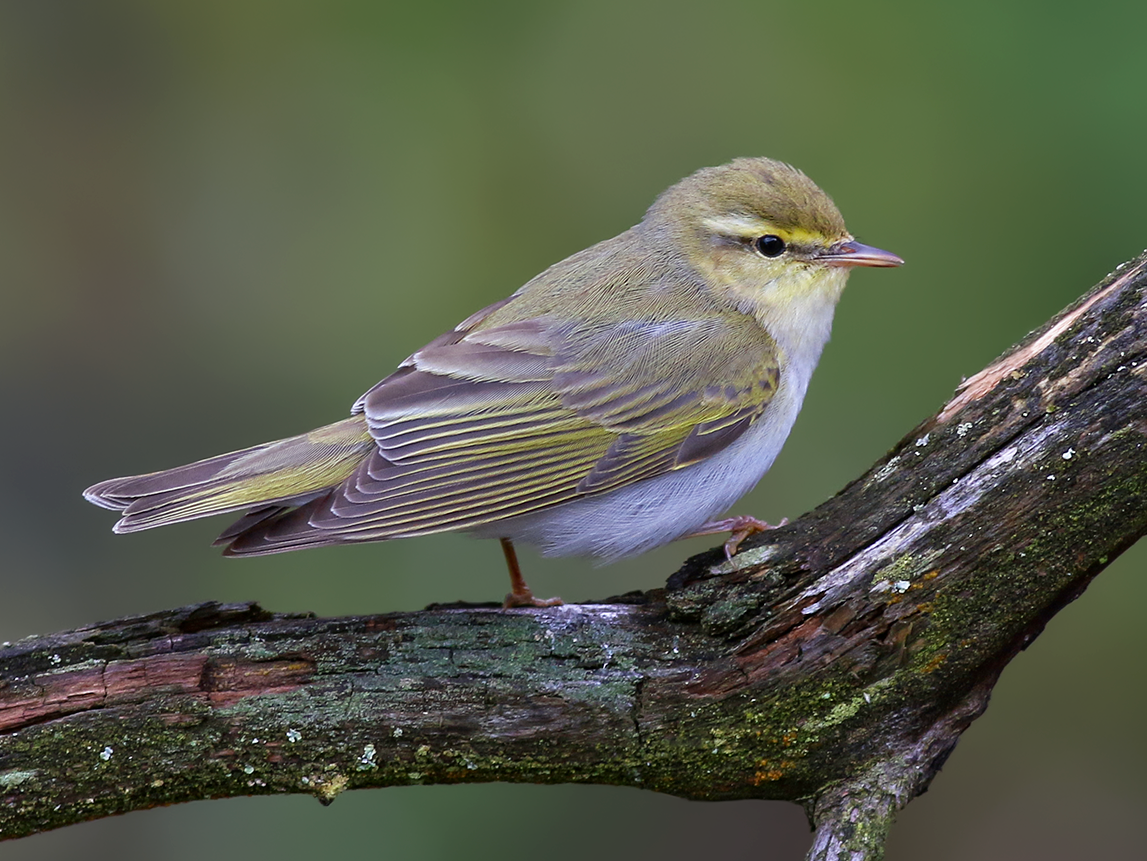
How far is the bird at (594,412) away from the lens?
13.3 ft

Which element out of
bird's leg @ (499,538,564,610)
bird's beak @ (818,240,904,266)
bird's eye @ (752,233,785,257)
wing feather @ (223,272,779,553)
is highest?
bird's eye @ (752,233,785,257)

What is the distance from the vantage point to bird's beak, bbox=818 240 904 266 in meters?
4.77

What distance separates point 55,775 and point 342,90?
462cm

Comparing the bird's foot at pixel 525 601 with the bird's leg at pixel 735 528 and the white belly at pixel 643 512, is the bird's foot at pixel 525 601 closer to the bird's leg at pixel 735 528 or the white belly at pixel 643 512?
the white belly at pixel 643 512

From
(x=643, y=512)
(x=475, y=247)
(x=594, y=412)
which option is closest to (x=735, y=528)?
(x=643, y=512)

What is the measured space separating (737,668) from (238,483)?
5.81 feet

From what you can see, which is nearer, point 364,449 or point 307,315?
point 364,449

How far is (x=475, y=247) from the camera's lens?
6.70 meters

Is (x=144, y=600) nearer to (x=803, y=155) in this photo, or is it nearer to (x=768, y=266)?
(x=768, y=266)

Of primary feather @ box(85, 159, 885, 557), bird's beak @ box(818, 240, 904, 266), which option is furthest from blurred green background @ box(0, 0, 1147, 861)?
primary feather @ box(85, 159, 885, 557)

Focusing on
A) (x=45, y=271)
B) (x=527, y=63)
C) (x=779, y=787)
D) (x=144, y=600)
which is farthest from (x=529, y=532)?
(x=45, y=271)

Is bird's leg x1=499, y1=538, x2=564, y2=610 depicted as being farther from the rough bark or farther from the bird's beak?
the bird's beak

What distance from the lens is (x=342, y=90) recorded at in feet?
23.0

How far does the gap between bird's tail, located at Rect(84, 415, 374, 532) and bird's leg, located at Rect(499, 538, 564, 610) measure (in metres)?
0.74
